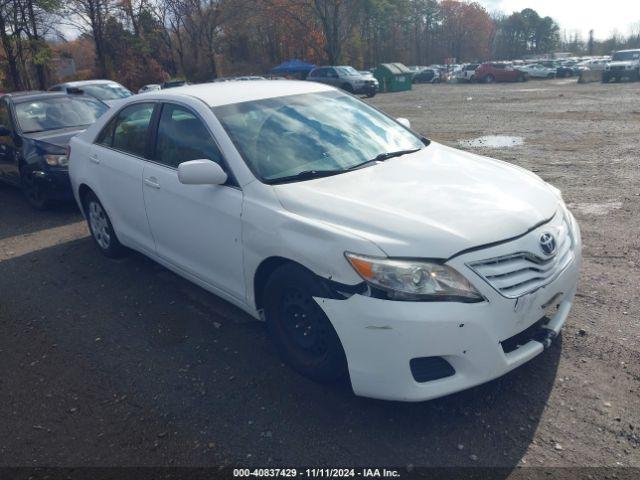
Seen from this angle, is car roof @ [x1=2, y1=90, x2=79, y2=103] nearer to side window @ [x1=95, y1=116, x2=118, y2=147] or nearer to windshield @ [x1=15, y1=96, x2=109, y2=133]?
windshield @ [x1=15, y1=96, x2=109, y2=133]

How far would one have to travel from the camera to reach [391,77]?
3691cm

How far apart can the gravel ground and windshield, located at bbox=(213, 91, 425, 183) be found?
4.13 feet

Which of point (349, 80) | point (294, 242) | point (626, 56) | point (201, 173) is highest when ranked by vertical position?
point (626, 56)

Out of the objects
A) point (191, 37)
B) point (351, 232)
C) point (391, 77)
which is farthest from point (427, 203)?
point (191, 37)

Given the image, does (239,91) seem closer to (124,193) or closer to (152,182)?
(152,182)

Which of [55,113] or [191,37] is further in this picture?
[191,37]

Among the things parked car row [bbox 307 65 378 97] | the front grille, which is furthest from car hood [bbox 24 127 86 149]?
parked car row [bbox 307 65 378 97]

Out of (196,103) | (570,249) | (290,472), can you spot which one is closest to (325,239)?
(290,472)

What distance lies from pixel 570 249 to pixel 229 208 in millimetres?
2079

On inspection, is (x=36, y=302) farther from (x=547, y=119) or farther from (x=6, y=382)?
(x=547, y=119)

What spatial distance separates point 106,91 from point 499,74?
1283 inches

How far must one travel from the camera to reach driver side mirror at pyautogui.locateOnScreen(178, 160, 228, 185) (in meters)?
3.51

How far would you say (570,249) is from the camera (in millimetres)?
3275

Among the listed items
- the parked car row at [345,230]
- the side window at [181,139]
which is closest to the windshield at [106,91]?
the parked car row at [345,230]
